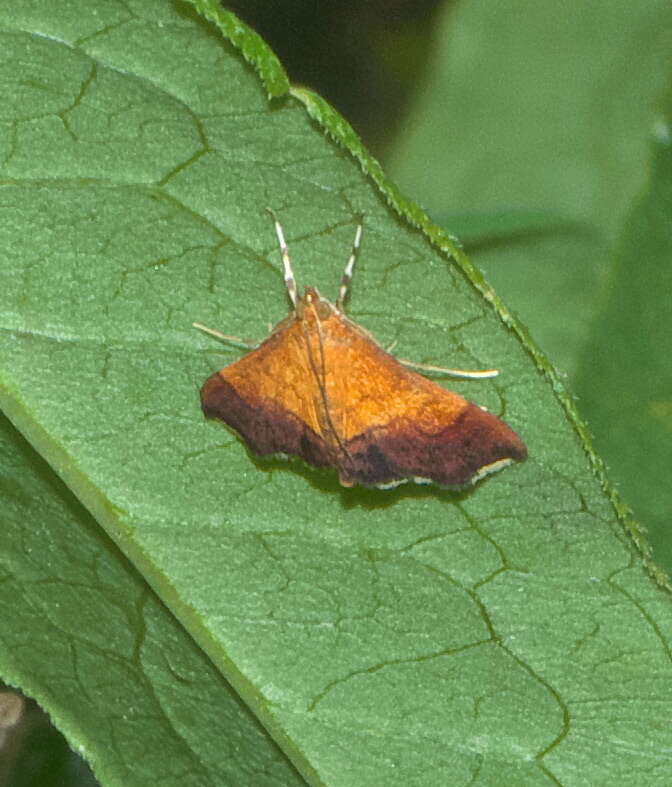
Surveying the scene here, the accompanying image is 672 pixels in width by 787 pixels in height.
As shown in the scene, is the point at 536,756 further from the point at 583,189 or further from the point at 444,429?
the point at 583,189

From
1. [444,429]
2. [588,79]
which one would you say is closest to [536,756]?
[444,429]

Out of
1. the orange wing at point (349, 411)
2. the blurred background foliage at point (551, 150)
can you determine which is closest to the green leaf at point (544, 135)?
the blurred background foliage at point (551, 150)

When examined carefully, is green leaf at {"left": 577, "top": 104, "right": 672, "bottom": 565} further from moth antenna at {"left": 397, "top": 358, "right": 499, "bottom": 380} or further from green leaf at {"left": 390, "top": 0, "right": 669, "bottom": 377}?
moth antenna at {"left": 397, "top": 358, "right": 499, "bottom": 380}

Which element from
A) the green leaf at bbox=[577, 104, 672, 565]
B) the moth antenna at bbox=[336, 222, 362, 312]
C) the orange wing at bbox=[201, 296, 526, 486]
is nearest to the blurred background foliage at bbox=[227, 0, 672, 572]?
the green leaf at bbox=[577, 104, 672, 565]

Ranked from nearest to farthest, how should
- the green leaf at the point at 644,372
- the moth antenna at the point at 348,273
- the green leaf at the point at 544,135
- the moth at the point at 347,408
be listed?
the moth antenna at the point at 348,273 < the moth at the point at 347,408 < the green leaf at the point at 644,372 < the green leaf at the point at 544,135

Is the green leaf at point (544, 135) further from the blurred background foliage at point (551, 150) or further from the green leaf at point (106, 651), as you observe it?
the green leaf at point (106, 651)

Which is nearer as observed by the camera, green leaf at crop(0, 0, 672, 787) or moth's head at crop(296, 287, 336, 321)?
green leaf at crop(0, 0, 672, 787)
